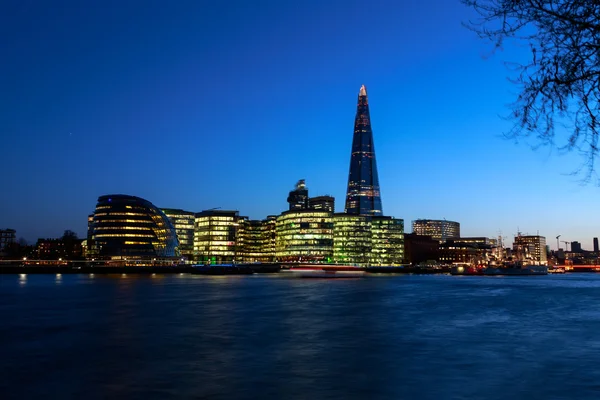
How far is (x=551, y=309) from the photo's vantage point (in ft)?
163

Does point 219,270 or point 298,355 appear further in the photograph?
point 219,270

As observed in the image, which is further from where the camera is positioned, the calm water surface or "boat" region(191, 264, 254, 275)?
A: "boat" region(191, 264, 254, 275)

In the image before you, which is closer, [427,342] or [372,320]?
[427,342]

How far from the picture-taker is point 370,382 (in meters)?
17.8

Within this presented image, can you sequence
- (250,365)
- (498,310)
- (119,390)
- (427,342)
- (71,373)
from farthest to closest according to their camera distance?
(498,310) < (427,342) < (250,365) < (71,373) < (119,390)

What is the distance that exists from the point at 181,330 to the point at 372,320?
1472cm

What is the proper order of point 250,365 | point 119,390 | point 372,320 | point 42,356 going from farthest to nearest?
point 372,320 < point 42,356 < point 250,365 < point 119,390

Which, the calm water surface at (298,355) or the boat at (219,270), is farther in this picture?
the boat at (219,270)

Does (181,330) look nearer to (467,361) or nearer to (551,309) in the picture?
(467,361)

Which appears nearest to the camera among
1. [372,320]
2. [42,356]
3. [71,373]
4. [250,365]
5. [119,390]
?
[119,390]

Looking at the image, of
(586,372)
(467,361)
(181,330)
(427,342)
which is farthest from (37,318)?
(586,372)

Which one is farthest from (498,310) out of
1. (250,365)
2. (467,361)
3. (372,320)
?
(250,365)

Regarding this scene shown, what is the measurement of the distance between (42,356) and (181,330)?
10.4 meters

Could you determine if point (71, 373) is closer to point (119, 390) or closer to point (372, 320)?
point (119, 390)
